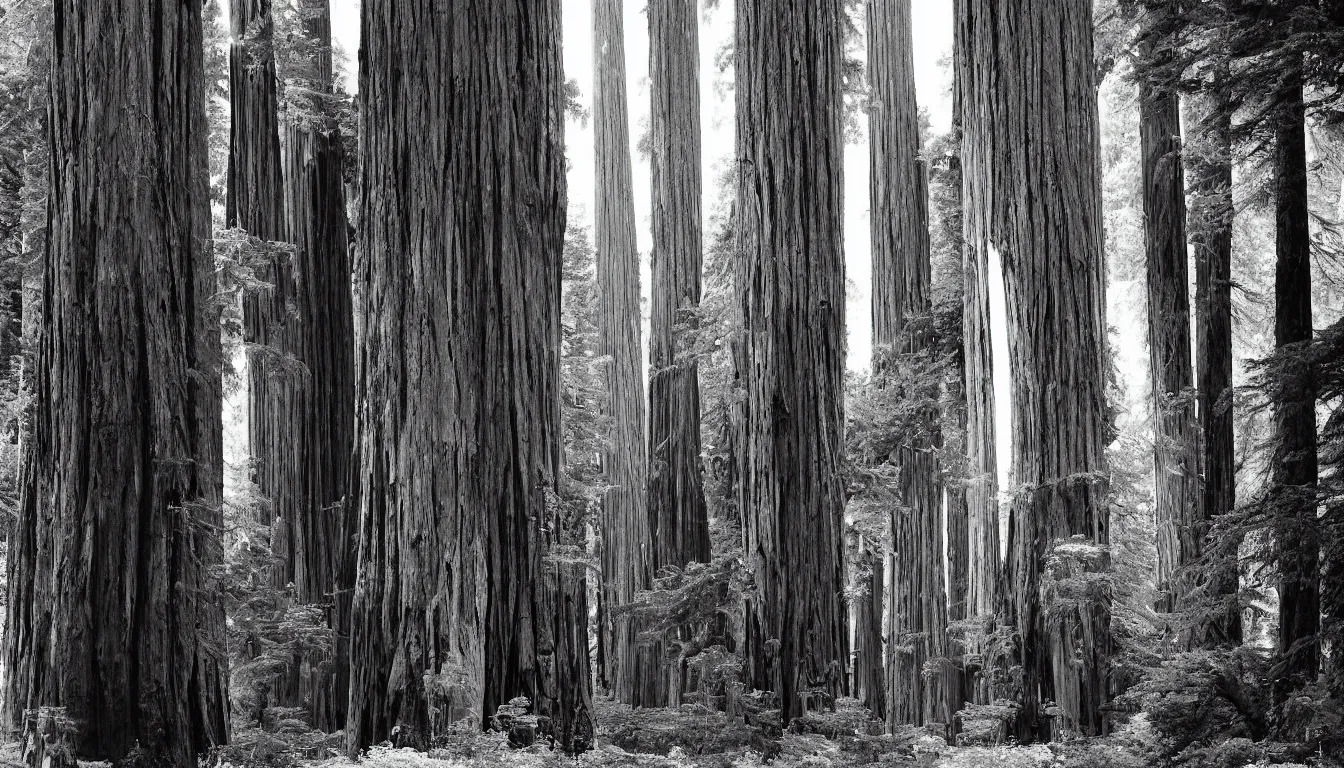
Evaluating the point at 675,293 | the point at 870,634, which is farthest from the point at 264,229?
the point at 870,634

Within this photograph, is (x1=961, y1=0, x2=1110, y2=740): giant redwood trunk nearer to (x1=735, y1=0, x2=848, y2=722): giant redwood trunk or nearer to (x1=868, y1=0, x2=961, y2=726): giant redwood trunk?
(x1=735, y1=0, x2=848, y2=722): giant redwood trunk

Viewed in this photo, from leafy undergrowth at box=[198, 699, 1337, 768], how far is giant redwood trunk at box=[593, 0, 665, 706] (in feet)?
21.2

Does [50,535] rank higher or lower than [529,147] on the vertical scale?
lower

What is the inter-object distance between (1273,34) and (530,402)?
4.98m

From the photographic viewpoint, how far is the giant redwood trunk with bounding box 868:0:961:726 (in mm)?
15180

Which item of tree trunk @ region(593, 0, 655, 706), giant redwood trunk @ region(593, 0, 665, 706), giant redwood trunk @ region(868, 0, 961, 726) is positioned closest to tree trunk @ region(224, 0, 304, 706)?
→ giant redwood trunk @ region(593, 0, 665, 706)

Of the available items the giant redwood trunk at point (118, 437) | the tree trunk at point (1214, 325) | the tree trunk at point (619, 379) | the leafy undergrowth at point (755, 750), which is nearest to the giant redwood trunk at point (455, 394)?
the leafy undergrowth at point (755, 750)

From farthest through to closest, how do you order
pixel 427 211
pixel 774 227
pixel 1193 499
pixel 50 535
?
pixel 1193 499 → pixel 774 227 → pixel 427 211 → pixel 50 535

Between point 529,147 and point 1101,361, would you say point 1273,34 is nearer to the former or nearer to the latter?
point 1101,361

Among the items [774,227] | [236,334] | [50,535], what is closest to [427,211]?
[50,535]

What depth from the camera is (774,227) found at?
385 inches

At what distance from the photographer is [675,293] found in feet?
57.4

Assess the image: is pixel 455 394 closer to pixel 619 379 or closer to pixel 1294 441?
pixel 1294 441

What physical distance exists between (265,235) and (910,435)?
743 cm
